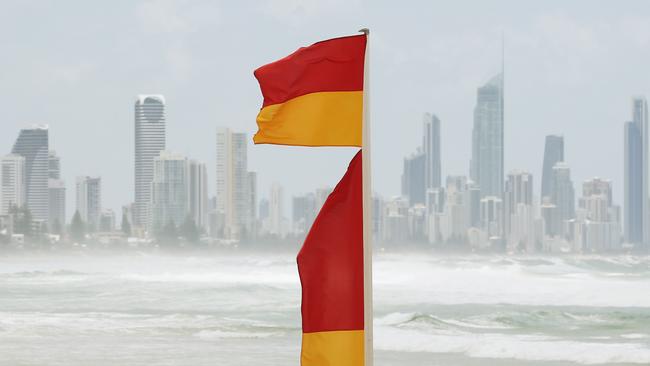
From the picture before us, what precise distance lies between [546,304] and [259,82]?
29.6m

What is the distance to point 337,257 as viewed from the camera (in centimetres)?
548

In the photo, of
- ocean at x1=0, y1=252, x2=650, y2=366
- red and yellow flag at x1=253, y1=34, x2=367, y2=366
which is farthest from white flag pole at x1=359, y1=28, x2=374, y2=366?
ocean at x1=0, y1=252, x2=650, y2=366

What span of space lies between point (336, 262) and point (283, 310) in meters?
25.8

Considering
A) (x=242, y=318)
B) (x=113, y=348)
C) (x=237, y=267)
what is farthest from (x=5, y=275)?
(x=113, y=348)

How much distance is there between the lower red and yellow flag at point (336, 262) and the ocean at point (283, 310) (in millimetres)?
13900

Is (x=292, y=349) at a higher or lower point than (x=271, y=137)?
lower

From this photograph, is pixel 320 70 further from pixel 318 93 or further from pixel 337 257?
pixel 337 257

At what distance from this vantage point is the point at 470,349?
2202 centimetres

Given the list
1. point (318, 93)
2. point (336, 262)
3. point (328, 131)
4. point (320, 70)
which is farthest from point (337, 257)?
point (320, 70)

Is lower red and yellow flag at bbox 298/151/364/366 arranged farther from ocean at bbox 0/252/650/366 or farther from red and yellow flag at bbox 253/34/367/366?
ocean at bbox 0/252/650/366

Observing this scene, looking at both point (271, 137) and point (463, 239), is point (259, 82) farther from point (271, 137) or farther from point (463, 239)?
point (463, 239)

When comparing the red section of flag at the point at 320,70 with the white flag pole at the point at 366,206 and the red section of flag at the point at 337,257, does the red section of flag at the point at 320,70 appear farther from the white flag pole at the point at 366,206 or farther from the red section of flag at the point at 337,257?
the red section of flag at the point at 337,257

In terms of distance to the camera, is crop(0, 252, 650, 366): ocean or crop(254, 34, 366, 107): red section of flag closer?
crop(254, 34, 366, 107): red section of flag

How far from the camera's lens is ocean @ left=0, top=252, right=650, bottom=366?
73.3 ft
